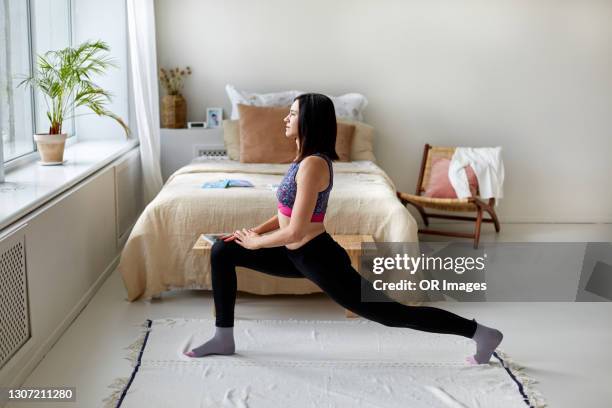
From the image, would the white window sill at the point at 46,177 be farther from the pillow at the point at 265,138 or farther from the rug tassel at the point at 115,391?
the pillow at the point at 265,138

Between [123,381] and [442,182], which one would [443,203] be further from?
[123,381]

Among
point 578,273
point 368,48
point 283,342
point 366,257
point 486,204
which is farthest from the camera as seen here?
point 368,48

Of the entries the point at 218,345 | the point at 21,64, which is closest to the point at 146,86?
the point at 21,64

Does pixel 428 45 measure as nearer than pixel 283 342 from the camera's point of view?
No

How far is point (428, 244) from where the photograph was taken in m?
5.86

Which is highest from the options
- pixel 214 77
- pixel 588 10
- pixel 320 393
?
pixel 588 10

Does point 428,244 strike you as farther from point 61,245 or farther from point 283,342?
point 61,245

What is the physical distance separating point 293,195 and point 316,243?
0.72 feet

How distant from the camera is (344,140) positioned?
18.5ft

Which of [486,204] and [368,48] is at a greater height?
[368,48]

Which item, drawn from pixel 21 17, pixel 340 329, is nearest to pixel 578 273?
pixel 340 329

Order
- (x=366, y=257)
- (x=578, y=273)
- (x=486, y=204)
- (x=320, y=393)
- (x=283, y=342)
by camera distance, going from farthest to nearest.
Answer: (x=486, y=204) < (x=578, y=273) < (x=366, y=257) < (x=283, y=342) < (x=320, y=393)

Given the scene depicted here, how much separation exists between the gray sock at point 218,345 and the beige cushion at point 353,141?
2433 millimetres

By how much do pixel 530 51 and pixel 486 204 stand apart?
1.48 m
